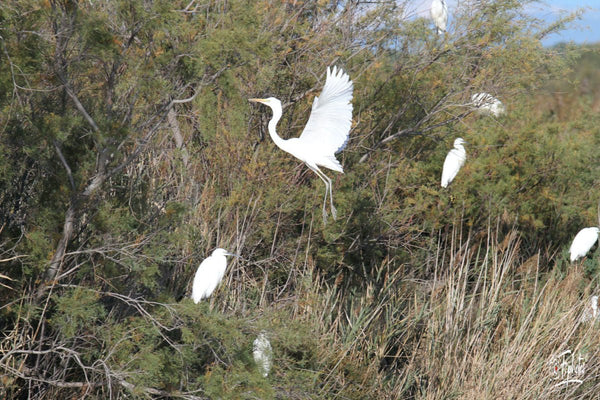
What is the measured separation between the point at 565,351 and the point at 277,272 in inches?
69.8

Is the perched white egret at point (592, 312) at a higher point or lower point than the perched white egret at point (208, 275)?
lower

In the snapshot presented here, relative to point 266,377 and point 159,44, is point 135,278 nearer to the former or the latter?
point 266,377

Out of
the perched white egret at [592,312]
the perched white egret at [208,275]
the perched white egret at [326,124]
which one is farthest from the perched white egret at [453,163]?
the perched white egret at [208,275]

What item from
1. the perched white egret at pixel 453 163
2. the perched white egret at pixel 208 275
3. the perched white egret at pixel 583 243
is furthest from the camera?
the perched white egret at pixel 583 243

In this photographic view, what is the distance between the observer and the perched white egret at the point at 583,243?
20.4 ft

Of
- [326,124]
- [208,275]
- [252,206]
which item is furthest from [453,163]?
[208,275]

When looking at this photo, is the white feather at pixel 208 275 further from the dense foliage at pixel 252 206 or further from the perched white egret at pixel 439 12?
the perched white egret at pixel 439 12

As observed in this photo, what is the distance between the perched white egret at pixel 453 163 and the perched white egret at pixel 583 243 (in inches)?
43.9

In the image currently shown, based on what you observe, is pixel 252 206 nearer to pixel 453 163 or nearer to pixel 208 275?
pixel 208 275

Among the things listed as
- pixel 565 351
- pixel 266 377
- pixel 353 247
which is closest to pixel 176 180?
pixel 266 377

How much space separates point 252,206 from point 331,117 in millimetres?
928

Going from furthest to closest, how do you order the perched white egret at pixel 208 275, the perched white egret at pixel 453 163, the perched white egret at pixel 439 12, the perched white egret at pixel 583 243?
the perched white egret at pixel 439 12 → the perched white egret at pixel 583 243 → the perched white egret at pixel 453 163 → the perched white egret at pixel 208 275

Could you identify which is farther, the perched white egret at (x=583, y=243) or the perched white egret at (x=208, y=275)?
the perched white egret at (x=583, y=243)

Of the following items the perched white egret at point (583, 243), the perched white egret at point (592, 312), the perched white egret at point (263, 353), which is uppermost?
the perched white egret at point (263, 353)
